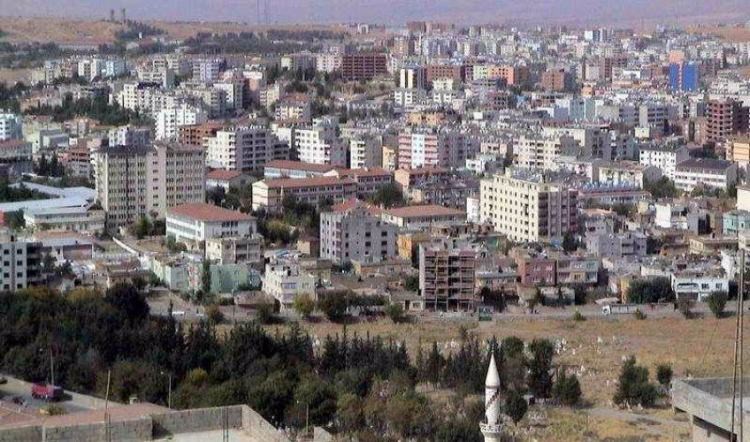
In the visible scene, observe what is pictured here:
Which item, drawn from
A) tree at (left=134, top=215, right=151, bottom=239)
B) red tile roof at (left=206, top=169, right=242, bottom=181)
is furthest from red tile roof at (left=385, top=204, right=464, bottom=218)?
red tile roof at (left=206, top=169, right=242, bottom=181)

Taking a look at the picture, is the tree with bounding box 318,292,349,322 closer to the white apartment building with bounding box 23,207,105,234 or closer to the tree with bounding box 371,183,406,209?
the white apartment building with bounding box 23,207,105,234

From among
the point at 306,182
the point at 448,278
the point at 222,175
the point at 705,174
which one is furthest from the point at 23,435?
the point at 705,174

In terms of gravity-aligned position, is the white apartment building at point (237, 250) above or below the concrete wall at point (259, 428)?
below

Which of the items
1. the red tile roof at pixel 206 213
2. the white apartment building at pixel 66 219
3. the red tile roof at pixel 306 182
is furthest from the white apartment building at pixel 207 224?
the red tile roof at pixel 306 182

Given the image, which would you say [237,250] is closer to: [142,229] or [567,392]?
[142,229]

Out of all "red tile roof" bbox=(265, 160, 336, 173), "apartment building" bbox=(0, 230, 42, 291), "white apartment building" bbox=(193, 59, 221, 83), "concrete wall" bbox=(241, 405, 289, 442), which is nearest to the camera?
"concrete wall" bbox=(241, 405, 289, 442)

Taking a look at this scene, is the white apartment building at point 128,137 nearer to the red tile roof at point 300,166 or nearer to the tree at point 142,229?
the red tile roof at point 300,166

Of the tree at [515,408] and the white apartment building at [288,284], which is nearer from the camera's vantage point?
the tree at [515,408]
